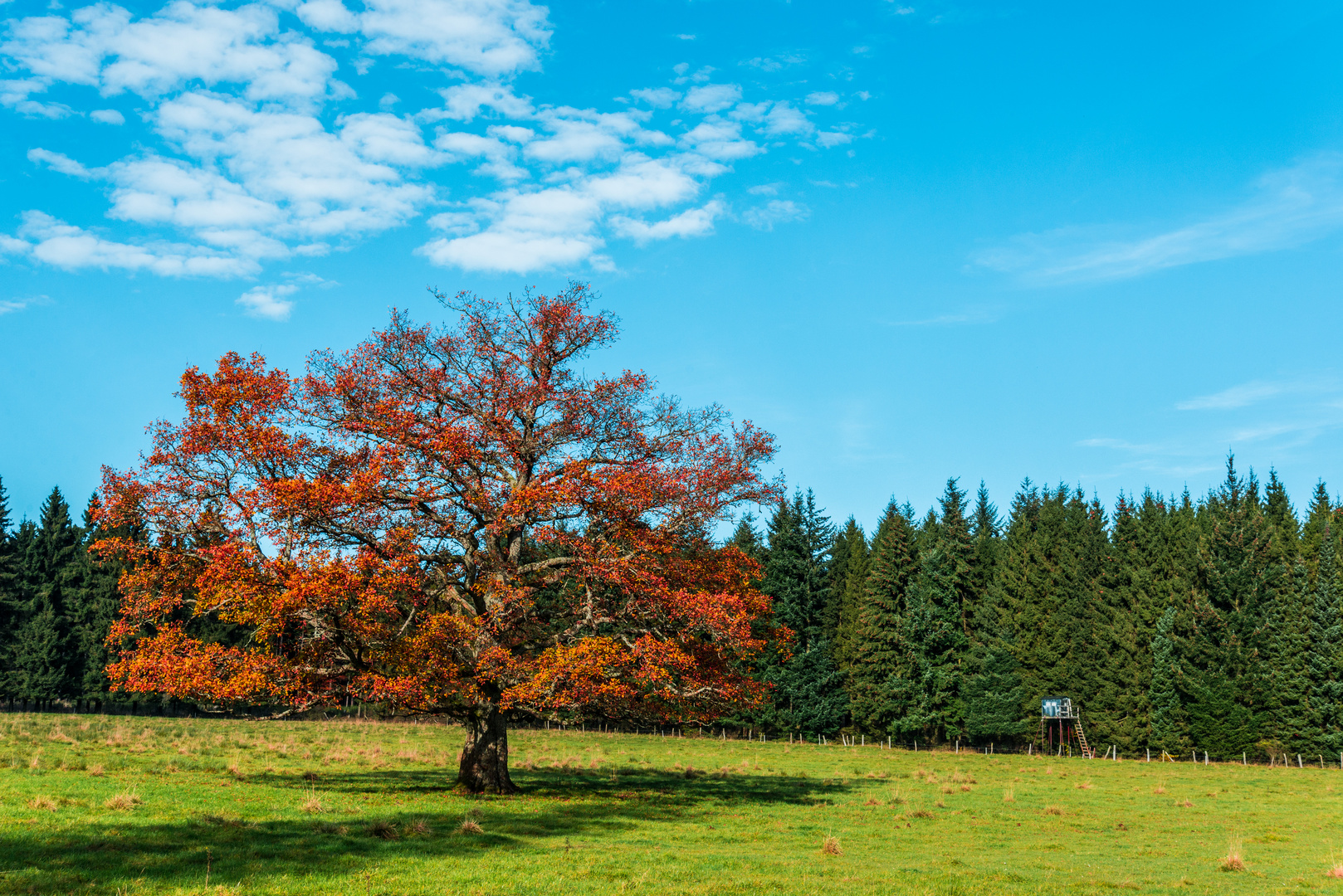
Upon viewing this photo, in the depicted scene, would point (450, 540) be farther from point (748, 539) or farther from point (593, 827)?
point (748, 539)

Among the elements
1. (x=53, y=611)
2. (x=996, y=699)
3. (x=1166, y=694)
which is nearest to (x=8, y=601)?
(x=53, y=611)

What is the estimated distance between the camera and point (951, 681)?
6550 centimetres

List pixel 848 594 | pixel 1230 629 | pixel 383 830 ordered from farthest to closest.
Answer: pixel 848 594
pixel 1230 629
pixel 383 830

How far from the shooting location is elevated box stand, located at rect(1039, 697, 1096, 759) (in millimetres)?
63844

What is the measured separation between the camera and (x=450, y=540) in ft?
83.0

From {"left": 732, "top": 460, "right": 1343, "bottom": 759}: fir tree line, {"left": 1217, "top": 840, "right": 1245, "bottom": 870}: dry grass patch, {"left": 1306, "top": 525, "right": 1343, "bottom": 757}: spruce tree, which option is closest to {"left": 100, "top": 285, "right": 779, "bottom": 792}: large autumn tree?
{"left": 1217, "top": 840, "right": 1245, "bottom": 870}: dry grass patch

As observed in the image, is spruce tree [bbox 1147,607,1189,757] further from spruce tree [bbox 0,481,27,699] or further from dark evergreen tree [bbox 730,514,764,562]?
spruce tree [bbox 0,481,27,699]

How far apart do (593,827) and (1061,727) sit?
5601 cm

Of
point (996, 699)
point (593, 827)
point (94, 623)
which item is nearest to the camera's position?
point (593, 827)

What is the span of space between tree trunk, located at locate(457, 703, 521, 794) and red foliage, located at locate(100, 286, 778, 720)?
182 cm

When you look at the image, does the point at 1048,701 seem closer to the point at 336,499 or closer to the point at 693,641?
the point at 693,641

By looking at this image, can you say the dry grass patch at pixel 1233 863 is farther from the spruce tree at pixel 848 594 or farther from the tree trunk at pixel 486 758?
the spruce tree at pixel 848 594

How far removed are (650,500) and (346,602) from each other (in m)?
7.89

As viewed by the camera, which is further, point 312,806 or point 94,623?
point 94,623
